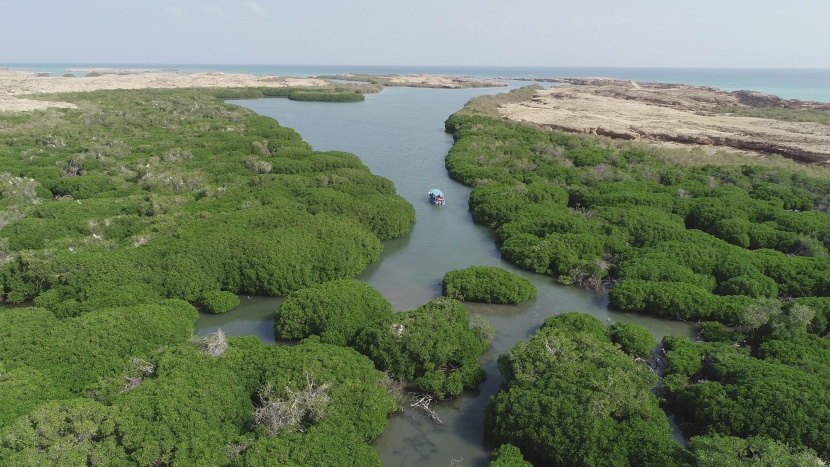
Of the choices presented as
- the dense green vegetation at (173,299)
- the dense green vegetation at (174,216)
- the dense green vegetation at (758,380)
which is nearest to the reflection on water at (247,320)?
the dense green vegetation at (173,299)

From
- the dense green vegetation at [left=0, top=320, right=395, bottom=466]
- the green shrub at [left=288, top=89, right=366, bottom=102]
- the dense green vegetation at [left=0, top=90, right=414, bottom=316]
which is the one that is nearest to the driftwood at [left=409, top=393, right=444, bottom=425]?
the dense green vegetation at [left=0, top=320, right=395, bottom=466]

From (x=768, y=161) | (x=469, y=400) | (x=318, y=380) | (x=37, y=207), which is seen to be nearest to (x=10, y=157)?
(x=37, y=207)

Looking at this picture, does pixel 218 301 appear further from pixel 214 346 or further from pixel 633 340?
pixel 633 340

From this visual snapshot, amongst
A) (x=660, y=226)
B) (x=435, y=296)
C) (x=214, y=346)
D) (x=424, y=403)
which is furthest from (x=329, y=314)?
(x=660, y=226)

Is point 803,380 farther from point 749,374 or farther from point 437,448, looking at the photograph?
point 437,448

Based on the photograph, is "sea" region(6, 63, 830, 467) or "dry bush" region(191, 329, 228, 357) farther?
"dry bush" region(191, 329, 228, 357)

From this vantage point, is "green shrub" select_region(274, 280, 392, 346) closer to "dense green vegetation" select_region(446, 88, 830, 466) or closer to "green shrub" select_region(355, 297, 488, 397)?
"green shrub" select_region(355, 297, 488, 397)
